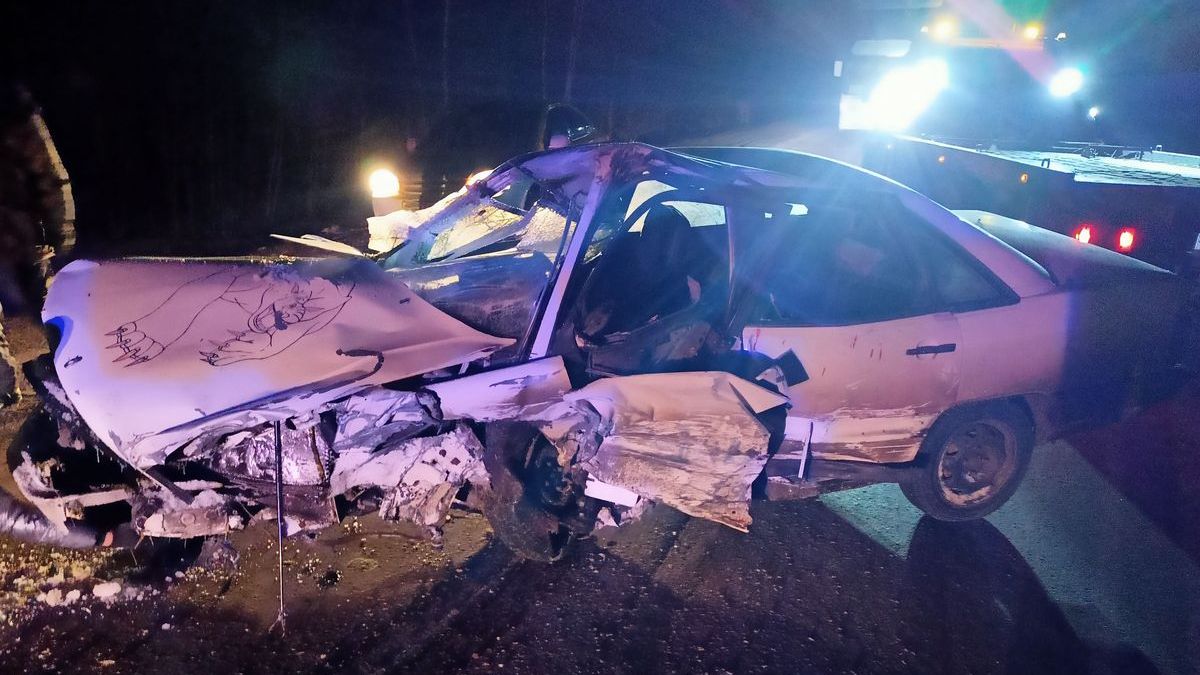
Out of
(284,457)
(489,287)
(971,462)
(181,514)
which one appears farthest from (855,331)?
(181,514)

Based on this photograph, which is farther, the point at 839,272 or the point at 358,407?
the point at 839,272

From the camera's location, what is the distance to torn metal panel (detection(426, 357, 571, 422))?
2.54 m

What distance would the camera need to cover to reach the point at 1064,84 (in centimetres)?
1000

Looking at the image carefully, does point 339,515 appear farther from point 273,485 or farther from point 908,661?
point 908,661

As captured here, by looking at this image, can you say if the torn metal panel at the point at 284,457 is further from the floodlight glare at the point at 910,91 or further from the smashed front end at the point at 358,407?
the floodlight glare at the point at 910,91

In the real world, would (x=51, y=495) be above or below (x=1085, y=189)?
below

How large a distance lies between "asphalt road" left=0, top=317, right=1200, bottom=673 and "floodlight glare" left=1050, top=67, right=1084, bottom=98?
8.55 meters

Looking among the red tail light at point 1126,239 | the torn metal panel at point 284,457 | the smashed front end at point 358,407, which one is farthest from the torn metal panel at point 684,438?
the red tail light at point 1126,239

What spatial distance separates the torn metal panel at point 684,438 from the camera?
2586 mm

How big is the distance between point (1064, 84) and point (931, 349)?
9401 mm

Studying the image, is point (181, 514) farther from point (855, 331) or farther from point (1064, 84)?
point (1064, 84)

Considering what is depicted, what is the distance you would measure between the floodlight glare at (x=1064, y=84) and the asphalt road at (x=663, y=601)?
28.0 ft

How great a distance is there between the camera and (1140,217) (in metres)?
5.62

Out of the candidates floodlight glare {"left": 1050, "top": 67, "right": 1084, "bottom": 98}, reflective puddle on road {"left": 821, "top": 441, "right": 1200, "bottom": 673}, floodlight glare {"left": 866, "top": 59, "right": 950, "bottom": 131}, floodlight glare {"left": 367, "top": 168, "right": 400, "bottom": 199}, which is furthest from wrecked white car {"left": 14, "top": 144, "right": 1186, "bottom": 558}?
floodlight glare {"left": 866, "top": 59, "right": 950, "bottom": 131}
